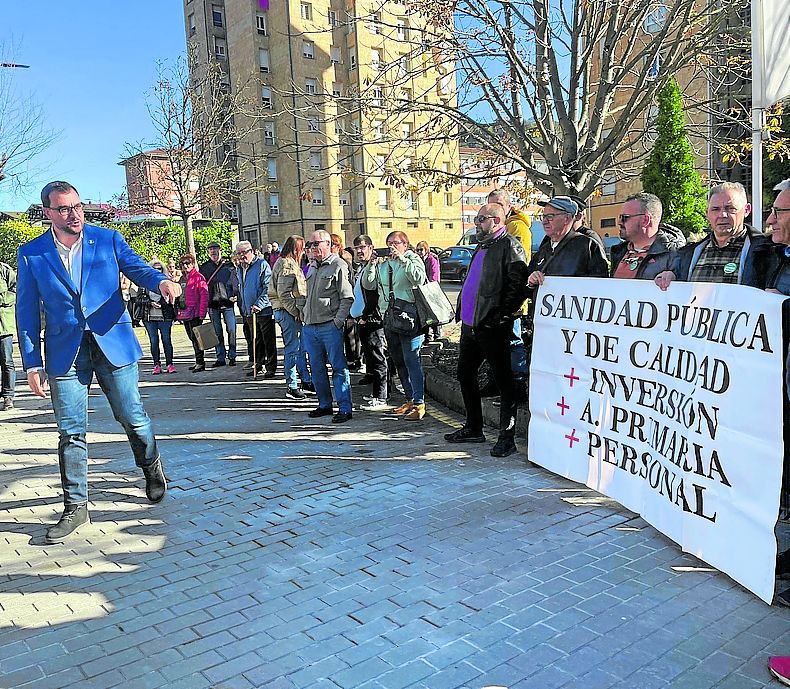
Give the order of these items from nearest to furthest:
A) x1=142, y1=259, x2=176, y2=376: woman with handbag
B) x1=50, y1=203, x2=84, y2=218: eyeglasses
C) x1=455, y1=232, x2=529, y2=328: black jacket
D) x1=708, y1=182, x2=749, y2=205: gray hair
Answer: x1=708, y1=182, x2=749, y2=205: gray hair → x1=50, y1=203, x2=84, y2=218: eyeglasses → x1=455, y1=232, x2=529, y2=328: black jacket → x1=142, y1=259, x2=176, y2=376: woman with handbag

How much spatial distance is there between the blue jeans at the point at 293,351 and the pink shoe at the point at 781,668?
707 cm

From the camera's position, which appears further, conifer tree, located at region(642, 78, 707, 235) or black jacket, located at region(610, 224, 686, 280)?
conifer tree, located at region(642, 78, 707, 235)

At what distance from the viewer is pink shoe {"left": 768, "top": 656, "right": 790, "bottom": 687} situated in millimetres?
2877

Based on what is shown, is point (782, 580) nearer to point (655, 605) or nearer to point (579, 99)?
point (655, 605)

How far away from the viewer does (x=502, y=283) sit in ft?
19.9

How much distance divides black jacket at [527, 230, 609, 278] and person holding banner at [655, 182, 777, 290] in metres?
0.71

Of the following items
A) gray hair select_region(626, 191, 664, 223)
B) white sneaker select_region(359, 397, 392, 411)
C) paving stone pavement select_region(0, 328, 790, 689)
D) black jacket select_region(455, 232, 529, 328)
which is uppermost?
gray hair select_region(626, 191, 664, 223)

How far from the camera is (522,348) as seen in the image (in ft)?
22.8

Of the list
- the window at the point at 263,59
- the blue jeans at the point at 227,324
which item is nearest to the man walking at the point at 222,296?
the blue jeans at the point at 227,324

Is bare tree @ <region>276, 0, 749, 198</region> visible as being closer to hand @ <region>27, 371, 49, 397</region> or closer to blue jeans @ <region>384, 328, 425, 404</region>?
blue jeans @ <region>384, 328, 425, 404</region>

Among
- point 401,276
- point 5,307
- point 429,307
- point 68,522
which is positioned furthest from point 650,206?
point 5,307

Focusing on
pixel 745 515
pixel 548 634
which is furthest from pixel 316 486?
pixel 745 515

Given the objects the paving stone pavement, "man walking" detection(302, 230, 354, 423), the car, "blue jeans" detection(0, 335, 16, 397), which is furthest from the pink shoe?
the car

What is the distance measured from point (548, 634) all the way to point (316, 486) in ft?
8.74
